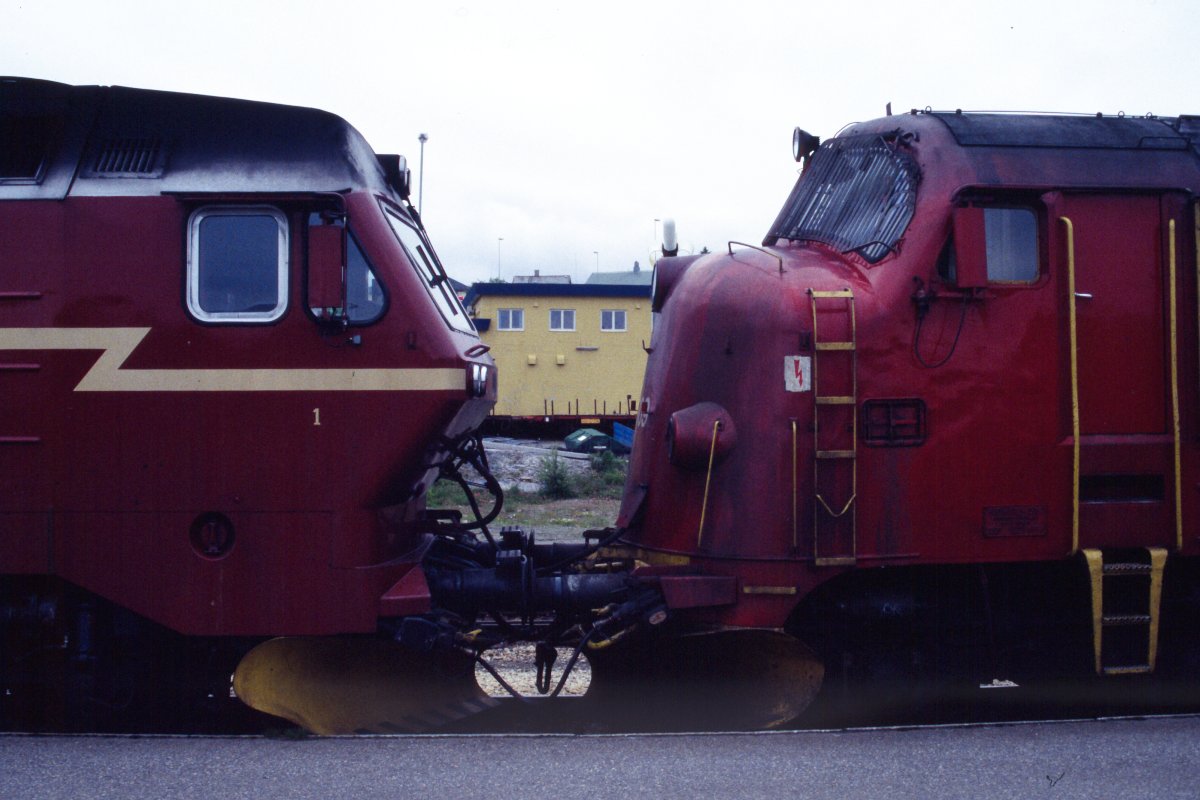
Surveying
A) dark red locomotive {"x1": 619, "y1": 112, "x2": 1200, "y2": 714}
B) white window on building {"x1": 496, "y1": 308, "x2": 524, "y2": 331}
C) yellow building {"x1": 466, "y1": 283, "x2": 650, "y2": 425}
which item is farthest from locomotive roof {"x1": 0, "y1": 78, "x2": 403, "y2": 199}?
white window on building {"x1": 496, "y1": 308, "x2": 524, "y2": 331}

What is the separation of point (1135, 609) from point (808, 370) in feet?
7.86

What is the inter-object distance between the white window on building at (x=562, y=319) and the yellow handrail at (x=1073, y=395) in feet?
102

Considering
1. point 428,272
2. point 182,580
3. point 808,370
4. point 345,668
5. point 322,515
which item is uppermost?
point 428,272

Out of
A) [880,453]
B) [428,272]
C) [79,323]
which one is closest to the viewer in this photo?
[79,323]

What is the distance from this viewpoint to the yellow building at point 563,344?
119 feet

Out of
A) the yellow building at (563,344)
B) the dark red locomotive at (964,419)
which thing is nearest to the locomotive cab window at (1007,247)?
the dark red locomotive at (964,419)

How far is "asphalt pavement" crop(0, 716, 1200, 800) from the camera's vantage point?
4.47 m

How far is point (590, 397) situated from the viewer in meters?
36.5

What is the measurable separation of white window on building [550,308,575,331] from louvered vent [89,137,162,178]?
1221 inches

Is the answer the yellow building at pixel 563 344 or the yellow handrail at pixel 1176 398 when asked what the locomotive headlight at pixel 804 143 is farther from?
the yellow building at pixel 563 344

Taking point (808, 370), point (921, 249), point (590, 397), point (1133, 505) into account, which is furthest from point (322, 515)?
point (590, 397)

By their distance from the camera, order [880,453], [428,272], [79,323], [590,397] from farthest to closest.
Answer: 1. [590,397]
2. [428,272]
3. [880,453]
4. [79,323]

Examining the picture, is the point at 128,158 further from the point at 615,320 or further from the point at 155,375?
the point at 615,320

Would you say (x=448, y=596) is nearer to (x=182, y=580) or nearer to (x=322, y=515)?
(x=322, y=515)
